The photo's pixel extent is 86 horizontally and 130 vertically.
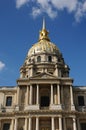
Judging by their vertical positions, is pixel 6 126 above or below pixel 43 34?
below

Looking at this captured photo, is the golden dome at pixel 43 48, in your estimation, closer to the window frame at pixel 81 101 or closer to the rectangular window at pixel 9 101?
the rectangular window at pixel 9 101

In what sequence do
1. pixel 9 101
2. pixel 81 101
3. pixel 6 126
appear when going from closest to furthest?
pixel 6 126
pixel 81 101
pixel 9 101

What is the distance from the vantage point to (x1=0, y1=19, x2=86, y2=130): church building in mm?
41750

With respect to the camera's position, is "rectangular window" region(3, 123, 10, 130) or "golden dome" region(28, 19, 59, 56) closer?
"rectangular window" region(3, 123, 10, 130)

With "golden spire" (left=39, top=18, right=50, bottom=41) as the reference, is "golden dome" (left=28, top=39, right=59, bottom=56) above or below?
below

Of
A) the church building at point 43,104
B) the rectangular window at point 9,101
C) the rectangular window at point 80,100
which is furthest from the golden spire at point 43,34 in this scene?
the rectangular window at point 80,100

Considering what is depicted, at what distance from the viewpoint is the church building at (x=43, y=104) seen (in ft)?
137

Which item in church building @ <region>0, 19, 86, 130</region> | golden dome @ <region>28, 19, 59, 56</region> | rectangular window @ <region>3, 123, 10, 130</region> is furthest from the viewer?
golden dome @ <region>28, 19, 59, 56</region>

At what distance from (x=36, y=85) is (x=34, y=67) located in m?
10.6

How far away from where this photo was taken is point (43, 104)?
4556 cm

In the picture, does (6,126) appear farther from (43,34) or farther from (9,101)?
(43,34)

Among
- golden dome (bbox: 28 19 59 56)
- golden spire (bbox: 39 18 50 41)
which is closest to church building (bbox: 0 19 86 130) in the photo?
golden dome (bbox: 28 19 59 56)

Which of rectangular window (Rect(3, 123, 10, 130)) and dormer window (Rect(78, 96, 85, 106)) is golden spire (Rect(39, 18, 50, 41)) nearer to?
dormer window (Rect(78, 96, 85, 106))

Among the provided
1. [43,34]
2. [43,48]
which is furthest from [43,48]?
[43,34]
